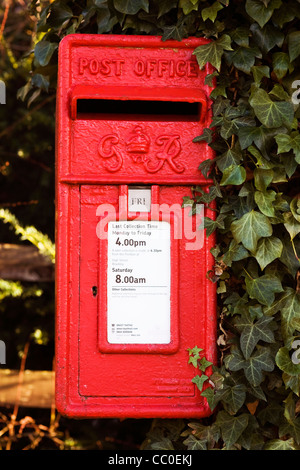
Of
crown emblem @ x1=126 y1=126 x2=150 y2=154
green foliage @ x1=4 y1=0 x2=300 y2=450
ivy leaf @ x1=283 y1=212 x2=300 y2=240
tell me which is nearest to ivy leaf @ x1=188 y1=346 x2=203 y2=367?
green foliage @ x1=4 y1=0 x2=300 y2=450

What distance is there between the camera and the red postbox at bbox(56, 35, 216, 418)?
1885mm

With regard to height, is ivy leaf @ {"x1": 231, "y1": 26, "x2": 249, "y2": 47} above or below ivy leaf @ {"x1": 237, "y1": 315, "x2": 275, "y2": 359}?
above

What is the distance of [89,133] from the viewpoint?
74.6 inches

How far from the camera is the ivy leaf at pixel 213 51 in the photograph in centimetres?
189

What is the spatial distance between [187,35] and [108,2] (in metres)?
0.35

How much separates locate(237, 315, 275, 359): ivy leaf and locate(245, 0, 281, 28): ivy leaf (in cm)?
109

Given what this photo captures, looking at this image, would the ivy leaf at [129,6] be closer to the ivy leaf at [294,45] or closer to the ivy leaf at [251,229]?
the ivy leaf at [294,45]

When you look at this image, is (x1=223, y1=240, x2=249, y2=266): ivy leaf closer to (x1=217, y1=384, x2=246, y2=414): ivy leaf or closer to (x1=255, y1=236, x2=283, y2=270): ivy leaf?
(x1=255, y1=236, x2=283, y2=270): ivy leaf

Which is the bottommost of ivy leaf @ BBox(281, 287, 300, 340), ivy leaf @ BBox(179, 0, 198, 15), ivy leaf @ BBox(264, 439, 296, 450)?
ivy leaf @ BBox(264, 439, 296, 450)

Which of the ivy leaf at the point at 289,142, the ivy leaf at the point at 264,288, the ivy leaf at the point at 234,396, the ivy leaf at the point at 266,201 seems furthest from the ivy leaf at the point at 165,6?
the ivy leaf at the point at 234,396

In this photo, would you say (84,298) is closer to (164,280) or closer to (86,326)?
(86,326)

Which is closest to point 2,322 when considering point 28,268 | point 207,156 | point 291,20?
point 28,268

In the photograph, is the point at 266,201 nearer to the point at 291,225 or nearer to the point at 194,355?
the point at 291,225

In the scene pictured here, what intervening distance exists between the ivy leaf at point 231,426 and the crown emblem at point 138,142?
3.43ft
